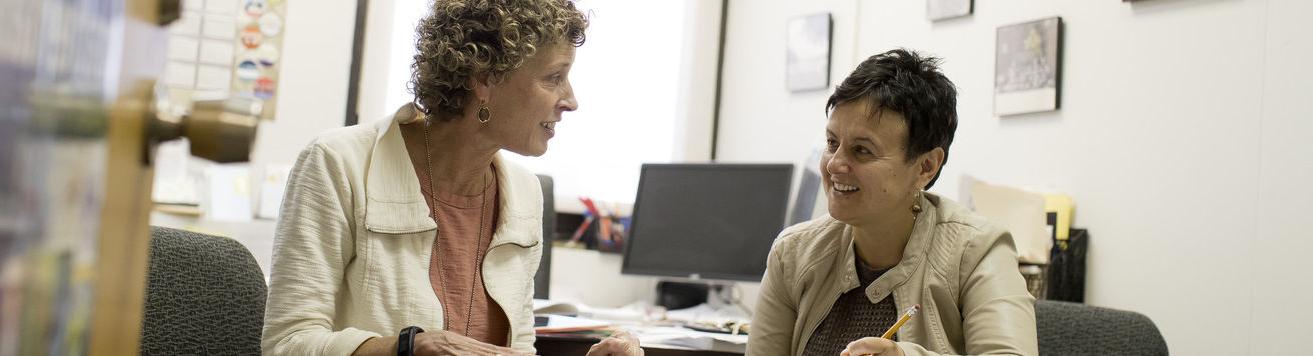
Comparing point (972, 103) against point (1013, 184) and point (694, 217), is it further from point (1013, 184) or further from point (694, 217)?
Answer: point (694, 217)

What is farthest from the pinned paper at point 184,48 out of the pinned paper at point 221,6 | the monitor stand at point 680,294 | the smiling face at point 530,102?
the smiling face at point 530,102

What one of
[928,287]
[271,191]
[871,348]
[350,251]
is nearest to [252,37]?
A: [271,191]

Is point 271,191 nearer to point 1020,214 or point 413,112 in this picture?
point 413,112

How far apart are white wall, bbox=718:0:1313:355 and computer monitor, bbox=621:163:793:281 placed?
1.76 feet

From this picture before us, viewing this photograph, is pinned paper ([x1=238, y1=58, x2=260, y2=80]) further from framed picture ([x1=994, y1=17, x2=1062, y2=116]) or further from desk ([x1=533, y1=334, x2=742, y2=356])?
framed picture ([x1=994, y1=17, x2=1062, y2=116])

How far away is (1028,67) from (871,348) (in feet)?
5.81

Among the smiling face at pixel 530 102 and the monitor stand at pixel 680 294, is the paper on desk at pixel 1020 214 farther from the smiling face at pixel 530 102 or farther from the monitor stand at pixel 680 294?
the smiling face at pixel 530 102

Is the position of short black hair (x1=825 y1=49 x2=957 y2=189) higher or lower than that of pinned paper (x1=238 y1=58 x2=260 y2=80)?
lower

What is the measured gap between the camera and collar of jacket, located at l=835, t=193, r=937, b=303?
1681 mm

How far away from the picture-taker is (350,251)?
60.2 inches

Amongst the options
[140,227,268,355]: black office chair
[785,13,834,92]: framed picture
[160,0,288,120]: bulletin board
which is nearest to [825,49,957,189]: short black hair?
[140,227,268,355]: black office chair

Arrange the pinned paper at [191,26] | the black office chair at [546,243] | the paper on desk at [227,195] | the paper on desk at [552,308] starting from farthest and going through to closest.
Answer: the pinned paper at [191,26] < the paper on desk at [227,195] < the black office chair at [546,243] < the paper on desk at [552,308]

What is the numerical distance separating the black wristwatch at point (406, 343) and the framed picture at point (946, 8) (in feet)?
7.37

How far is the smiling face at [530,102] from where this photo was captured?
168 cm
